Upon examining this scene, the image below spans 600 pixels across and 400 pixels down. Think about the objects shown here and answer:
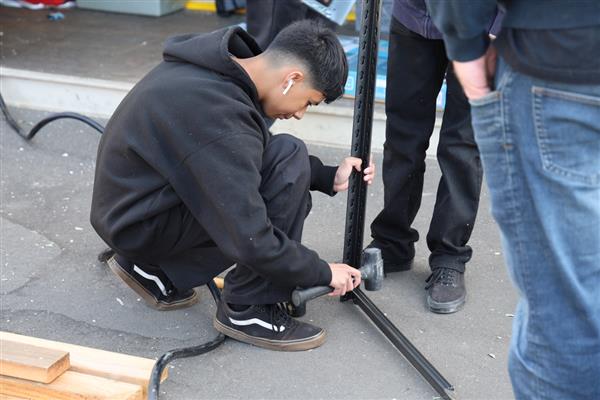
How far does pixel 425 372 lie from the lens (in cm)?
234

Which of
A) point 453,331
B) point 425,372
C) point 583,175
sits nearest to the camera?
point 583,175

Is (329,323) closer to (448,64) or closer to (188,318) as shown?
(188,318)

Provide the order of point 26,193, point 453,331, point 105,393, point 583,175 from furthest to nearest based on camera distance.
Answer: point 26,193 → point 453,331 → point 105,393 → point 583,175

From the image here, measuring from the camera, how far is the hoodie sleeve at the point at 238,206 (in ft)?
7.24

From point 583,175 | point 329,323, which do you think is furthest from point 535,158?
point 329,323

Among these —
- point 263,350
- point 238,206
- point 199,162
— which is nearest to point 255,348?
point 263,350

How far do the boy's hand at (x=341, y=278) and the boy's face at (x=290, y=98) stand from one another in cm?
45

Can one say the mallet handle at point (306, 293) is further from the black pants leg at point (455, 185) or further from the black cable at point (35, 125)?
the black cable at point (35, 125)

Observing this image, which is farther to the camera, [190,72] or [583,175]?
[190,72]

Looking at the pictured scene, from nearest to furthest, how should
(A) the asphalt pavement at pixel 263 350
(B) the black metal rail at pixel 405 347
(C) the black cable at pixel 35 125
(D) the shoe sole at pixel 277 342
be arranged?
(B) the black metal rail at pixel 405 347 < (A) the asphalt pavement at pixel 263 350 < (D) the shoe sole at pixel 277 342 < (C) the black cable at pixel 35 125

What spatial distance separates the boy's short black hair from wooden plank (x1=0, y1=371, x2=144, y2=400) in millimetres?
945

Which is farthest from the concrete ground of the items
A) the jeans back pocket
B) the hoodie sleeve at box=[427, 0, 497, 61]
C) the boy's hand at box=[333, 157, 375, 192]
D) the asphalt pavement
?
the hoodie sleeve at box=[427, 0, 497, 61]

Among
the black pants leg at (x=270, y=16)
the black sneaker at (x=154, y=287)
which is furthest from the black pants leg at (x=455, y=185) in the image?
the black pants leg at (x=270, y=16)

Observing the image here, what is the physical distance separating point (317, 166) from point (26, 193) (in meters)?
1.51
